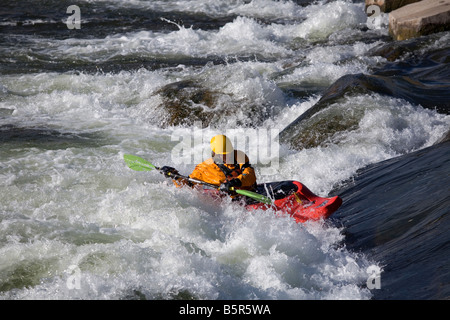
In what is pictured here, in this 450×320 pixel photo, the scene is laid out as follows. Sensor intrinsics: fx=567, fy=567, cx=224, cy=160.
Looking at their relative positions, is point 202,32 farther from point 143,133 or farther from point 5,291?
point 5,291

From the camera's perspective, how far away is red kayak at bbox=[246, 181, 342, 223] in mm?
5852

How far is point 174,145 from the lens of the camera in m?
9.01

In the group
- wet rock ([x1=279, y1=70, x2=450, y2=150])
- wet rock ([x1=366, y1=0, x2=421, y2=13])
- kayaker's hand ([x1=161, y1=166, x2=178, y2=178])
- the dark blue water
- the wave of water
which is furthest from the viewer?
wet rock ([x1=366, y1=0, x2=421, y2=13])

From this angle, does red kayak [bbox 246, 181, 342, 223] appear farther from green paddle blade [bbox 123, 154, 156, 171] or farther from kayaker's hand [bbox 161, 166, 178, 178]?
green paddle blade [bbox 123, 154, 156, 171]

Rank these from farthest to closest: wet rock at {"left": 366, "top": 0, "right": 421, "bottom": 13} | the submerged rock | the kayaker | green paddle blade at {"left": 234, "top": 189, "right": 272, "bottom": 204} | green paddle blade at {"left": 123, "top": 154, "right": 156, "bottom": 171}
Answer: wet rock at {"left": 366, "top": 0, "right": 421, "bottom": 13} < the submerged rock < green paddle blade at {"left": 123, "top": 154, "right": 156, "bottom": 171} < the kayaker < green paddle blade at {"left": 234, "top": 189, "right": 272, "bottom": 204}

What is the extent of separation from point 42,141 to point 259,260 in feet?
15.9

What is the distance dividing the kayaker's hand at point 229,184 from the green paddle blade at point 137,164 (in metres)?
1.26

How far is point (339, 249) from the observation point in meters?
5.36

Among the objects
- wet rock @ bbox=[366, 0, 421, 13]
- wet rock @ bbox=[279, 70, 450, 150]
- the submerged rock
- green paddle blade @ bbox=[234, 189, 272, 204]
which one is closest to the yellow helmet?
green paddle blade @ bbox=[234, 189, 272, 204]

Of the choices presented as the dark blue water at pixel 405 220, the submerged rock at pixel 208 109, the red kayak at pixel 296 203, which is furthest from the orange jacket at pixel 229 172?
the submerged rock at pixel 208 109

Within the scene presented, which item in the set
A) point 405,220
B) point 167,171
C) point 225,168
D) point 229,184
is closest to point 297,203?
point 229,184

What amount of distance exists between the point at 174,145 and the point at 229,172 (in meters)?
2.72

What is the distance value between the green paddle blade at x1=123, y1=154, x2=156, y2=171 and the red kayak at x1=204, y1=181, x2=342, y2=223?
3.69ft

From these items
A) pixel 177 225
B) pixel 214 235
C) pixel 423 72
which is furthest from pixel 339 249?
pixel 423 72
